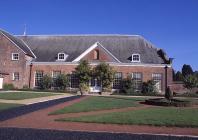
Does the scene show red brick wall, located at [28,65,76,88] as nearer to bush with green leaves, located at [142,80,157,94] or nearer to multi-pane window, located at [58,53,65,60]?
multi-pane window, located at [58,53,65,60]

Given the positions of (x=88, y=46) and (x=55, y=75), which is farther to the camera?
(x=88, y=46)

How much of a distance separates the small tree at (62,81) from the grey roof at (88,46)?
9.58 feet

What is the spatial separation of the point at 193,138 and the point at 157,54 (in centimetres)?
3664

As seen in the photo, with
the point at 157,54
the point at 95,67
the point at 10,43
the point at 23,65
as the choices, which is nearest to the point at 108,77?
the point at 95,67

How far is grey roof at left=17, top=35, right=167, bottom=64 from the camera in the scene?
4497 centimetres

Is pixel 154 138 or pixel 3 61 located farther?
pixel 3 61

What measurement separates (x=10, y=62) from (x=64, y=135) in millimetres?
37094

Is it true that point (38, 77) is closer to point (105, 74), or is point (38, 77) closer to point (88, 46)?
point (88, 46)

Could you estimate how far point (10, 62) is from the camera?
1770 inches

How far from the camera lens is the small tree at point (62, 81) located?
42812mm

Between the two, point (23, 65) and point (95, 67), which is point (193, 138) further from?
point (23, 65)

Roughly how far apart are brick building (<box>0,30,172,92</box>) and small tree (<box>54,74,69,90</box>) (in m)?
1.35

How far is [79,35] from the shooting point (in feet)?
164

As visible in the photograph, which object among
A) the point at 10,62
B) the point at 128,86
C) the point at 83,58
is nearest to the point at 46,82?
the point at 83,58
